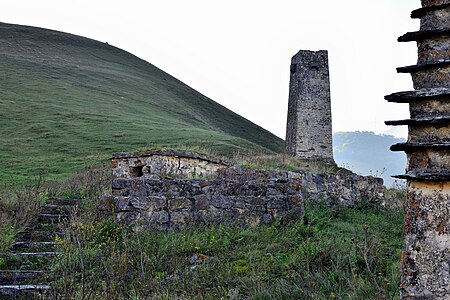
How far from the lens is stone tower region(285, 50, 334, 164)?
29.9 m

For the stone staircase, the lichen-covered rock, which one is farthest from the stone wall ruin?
the stone staircase

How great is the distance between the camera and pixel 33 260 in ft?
25.8

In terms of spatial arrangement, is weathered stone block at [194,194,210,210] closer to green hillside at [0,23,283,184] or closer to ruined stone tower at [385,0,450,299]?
ruined stone tower at [385,0,450,299]

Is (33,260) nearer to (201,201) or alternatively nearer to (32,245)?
(32,245)

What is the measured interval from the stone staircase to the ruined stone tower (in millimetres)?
3920

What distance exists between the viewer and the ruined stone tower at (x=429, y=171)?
2945mm

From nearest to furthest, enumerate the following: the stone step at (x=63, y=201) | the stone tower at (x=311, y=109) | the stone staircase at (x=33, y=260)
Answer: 1. the stone staircase at (x=33, y=260)
2. the stone step at (x=63, y=201)
3. the stone tower at (x=311, y=109)

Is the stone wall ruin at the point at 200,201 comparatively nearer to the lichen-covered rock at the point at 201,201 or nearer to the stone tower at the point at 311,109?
the lichen-covered rock at the point at 201,201

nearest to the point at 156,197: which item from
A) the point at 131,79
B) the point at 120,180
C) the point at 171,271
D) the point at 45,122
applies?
the point at 120,180

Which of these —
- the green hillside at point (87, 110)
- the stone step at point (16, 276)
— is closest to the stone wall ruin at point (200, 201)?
the stone step at point (16, 276)

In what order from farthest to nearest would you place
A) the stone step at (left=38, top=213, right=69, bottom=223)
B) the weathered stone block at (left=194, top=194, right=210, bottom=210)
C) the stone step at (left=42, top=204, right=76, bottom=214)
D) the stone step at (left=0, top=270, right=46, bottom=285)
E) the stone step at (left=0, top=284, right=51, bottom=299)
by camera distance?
the stone step at (left=42, top=204, right=76, bottom=214) < the stone step at (left=38, top=213, right=69, bottom=223) < the weathered stone block at (left=194, top=194, right=210, bottom=210) < the stone step at (left=0, top=270, right=46, bottom=285) < the stone step at (left=0, top=284, right=51, bottom=299)

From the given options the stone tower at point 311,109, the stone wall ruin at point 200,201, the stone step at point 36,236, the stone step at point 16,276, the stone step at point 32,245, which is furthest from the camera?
the stone tower at point 311,109

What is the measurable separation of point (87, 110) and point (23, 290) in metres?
32.6

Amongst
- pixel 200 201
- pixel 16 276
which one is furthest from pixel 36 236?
pixel 200 201
